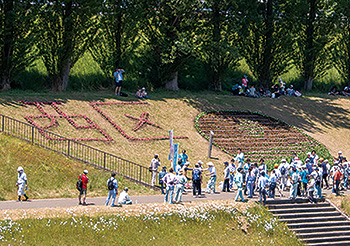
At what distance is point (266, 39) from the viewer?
4472 cm

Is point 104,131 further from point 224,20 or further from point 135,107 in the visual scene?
point 224,20

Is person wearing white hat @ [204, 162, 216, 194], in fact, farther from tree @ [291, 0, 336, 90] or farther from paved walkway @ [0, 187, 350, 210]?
tree @ [291, 0, 336, 90]

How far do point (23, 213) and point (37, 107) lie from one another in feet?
43.0

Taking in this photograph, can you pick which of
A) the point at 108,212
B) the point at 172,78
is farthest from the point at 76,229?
the point at 172,78

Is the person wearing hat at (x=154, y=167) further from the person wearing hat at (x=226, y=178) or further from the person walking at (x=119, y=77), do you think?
the person walking at (x=119, y=77)

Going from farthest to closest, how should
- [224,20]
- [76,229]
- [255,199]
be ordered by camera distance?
[224,20]
[255,199]
[76,229]

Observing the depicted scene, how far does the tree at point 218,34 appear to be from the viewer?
3978cm

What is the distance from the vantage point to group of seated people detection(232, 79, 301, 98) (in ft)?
143

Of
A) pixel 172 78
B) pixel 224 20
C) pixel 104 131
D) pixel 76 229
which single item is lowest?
pixel 76 229

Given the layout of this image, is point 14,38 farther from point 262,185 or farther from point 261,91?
point 261,91

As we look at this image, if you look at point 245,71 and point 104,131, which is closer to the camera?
point 104,131

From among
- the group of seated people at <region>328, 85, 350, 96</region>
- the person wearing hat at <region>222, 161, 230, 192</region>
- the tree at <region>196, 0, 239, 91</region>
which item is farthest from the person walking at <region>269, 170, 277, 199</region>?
the group of seated people at <region>328, 85, 350, 96</region>

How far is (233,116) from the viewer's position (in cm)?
3838

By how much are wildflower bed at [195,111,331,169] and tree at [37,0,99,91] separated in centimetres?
977
